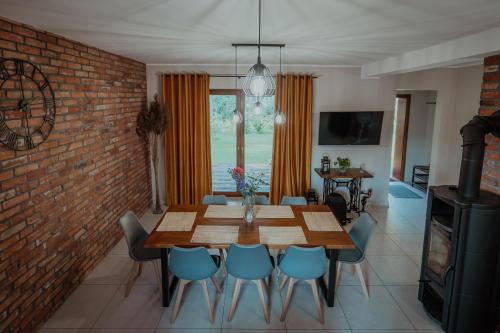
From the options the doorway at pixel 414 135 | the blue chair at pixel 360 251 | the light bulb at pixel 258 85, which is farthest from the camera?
the doorway at pixel 414 135

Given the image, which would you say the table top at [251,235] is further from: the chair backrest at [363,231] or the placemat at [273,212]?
the chair backrest at [363,231]

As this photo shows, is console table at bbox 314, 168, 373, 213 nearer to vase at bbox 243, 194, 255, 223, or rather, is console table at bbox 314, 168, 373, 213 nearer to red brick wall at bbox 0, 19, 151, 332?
vase at bbox 243, 194, 255, 223

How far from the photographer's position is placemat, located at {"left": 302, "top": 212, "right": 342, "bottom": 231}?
11.4ft

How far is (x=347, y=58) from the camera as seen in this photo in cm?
475

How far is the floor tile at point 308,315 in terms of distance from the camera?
10.1 ft

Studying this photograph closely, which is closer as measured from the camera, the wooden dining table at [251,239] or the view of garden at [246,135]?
the wooden dining table at [251,239]

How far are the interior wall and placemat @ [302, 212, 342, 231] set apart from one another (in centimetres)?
245

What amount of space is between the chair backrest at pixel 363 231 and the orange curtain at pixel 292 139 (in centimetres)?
237

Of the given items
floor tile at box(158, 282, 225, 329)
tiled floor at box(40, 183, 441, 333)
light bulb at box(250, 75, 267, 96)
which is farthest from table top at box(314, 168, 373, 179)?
light bulb at box(250, 75, 267, 96)

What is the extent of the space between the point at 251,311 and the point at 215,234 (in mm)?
803

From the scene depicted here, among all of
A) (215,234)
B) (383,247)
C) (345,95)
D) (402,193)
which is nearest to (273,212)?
(215,234)

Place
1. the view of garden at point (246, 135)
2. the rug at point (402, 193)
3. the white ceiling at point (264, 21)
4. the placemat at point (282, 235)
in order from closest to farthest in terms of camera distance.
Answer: the white ceiling at point (264, 21) → the placemat at point (282, 235) → the view of garden at point (246, 135) → the rug at point (402, 193)

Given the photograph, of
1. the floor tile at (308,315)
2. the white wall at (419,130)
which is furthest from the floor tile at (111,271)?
the white wall at (419,130)

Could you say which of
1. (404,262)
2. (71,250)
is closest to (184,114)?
(71,250)
